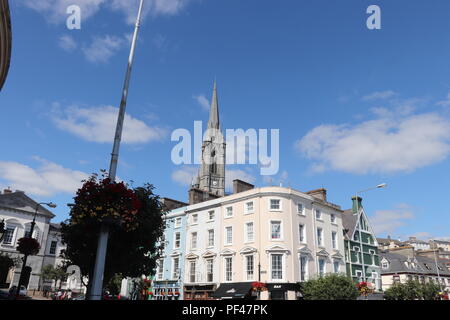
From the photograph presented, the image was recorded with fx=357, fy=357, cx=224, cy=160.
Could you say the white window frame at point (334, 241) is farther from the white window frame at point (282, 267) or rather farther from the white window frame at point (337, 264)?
the white window frame at point (282, 267)

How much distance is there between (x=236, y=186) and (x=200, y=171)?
317ft

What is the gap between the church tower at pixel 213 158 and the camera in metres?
137

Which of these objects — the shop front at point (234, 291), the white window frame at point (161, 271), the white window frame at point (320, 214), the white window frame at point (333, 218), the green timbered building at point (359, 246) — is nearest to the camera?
the shop front at point (234, 291)

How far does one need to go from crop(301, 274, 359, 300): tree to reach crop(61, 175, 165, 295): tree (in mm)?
18680

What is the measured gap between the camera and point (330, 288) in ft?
110

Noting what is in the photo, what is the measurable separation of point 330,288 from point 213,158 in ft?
366

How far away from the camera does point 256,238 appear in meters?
37.6

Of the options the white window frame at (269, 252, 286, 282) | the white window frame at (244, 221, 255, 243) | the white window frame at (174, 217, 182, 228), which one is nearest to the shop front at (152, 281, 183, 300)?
the white window frame at (174, 217, 182, 228)

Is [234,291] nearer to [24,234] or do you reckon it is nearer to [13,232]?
[24,234]

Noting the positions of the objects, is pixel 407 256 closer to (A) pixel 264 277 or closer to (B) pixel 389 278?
(B) pixel 389 278

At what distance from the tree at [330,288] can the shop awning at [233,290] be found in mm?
5660

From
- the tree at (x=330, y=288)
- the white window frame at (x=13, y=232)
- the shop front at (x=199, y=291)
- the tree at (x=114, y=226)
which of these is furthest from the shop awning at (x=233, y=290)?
the white window frame at (x=13, y=232)

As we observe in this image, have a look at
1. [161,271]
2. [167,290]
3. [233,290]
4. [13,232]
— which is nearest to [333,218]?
[233,290]

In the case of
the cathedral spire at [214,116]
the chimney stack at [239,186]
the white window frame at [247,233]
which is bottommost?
the white window frame at [247,233]
